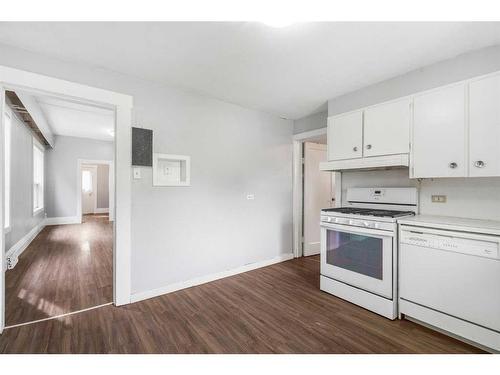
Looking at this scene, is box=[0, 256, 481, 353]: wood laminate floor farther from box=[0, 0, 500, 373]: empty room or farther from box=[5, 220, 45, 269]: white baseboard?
box=[5, 220, 45, 269]: white baseboard

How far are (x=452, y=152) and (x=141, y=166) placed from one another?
2926 mm

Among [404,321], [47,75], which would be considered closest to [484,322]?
[404,321]

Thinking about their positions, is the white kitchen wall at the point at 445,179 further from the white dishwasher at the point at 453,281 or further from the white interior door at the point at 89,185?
the white interior door at the point at 89,185

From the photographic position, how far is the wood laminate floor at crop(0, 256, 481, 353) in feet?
5.91

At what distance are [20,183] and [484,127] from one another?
6.47 m

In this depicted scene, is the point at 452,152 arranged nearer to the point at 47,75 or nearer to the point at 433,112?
the point at 433,112

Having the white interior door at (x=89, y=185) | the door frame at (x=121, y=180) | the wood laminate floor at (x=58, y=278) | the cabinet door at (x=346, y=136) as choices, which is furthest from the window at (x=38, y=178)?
the cabinet door at (x=346, y=136)

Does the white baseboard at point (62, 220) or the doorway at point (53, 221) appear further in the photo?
the white baseboard at point (62, 220)

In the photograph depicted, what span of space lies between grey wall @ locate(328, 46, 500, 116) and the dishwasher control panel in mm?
1419

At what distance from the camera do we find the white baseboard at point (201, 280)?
102 inches

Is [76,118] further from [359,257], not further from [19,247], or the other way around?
[359,257]

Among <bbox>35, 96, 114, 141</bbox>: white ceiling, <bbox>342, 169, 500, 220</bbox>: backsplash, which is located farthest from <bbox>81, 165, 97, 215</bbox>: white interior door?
<bbox>342, 169, 500, 220</bbox>: backsplash

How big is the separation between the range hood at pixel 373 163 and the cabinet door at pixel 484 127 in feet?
1.60

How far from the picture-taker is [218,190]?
3.21 metres
